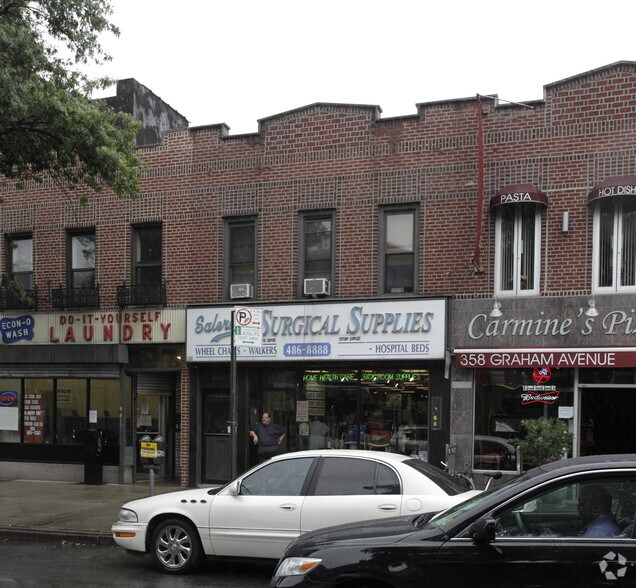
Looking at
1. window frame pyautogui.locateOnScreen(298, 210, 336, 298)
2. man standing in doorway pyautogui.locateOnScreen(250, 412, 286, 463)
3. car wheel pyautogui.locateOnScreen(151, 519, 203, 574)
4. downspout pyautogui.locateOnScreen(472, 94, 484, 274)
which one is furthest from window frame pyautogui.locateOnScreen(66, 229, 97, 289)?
car wheel pyautogui.locateOnScreen(151, 519, 203, 574)

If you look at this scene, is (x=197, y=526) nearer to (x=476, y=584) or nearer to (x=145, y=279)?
(x=476, y=584)

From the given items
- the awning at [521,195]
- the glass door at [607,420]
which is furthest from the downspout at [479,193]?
the glass door at [607,420]

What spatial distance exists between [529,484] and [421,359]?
8.66 metres

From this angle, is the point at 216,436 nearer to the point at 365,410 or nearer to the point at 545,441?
the point at 365,410

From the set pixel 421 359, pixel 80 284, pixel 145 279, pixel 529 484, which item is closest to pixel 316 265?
pixel 421 359

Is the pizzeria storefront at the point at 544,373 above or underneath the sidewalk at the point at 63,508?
above

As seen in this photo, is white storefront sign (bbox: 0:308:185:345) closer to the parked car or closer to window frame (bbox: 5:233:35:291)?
window frame (bbox: 5:233:35:291)

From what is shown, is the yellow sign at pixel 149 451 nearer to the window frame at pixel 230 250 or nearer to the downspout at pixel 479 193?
the window frame at pixel 230 250

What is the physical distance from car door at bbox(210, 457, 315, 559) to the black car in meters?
2.71

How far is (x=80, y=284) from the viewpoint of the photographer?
16719mm

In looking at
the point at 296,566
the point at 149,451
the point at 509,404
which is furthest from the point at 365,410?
the point at 296,566

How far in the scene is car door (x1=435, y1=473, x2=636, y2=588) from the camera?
466 cm

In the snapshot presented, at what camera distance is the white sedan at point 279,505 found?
25.3ft

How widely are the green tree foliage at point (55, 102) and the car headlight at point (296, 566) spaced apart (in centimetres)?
910
